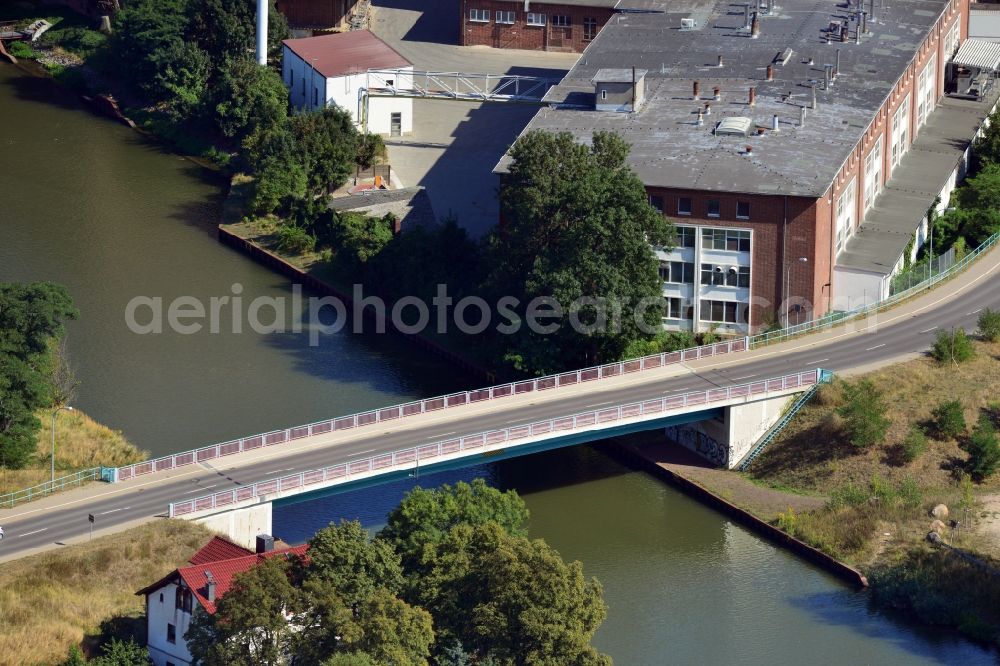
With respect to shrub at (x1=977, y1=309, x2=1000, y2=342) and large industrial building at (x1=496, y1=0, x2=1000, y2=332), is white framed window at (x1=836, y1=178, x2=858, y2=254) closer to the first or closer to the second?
large industrial building at (x1=496, y1=0, x2=1000, y2=332)

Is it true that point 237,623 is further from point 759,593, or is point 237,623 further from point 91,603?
point 759,593

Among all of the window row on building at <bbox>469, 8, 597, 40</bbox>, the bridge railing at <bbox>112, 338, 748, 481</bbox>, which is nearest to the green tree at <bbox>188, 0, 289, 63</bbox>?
the window row on building at <bbox>469, 8, 597, 40</bbox>

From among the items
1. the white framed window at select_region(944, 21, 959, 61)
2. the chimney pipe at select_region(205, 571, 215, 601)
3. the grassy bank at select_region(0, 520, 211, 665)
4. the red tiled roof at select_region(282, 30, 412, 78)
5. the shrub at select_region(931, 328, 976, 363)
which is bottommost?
the grassy bank at select_region(0, 520, 211, 665)

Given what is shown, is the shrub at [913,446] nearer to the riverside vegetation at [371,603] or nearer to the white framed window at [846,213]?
the white framed window at [846,213]

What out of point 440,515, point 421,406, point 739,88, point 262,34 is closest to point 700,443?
point 421,406

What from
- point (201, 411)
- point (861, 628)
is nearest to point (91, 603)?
point (201, 411)

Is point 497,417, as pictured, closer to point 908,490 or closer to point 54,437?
point 908,490

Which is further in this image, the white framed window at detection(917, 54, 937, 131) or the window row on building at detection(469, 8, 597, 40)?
the window row on building at detection(469, 8, 597, 40)
